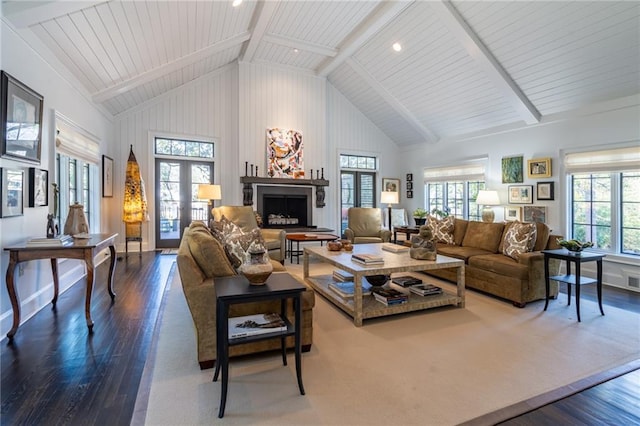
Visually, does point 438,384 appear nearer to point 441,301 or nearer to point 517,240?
point 441,301

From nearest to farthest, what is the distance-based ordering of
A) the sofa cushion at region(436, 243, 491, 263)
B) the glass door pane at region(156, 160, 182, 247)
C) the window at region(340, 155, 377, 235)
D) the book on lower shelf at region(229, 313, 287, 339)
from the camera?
the book on lower shelf at region(229, 313, 287, 339), the sofa cushion at region(436, 243, 491, 263), the glass door pane at region(156, 160, 182, 247), the window at region(340, 155, 377, 235)

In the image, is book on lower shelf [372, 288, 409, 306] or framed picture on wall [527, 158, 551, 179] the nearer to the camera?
book on lower shelf [372, 288, 409, 306]

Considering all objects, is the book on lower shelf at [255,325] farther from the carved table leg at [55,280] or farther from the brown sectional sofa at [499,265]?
the brown sectional sofa at [499,265]

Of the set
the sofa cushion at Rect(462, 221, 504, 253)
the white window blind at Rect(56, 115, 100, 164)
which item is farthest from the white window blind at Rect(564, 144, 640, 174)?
the white window blind at Rect(56, 115, 100, 164)

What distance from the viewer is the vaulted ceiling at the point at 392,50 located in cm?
370

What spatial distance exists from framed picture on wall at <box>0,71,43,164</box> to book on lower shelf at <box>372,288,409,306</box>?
11.6 ft

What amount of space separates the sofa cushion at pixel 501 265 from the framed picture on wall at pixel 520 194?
2.11 metres

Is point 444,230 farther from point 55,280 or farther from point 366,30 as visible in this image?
point 55,280

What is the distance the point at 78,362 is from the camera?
7.47ft

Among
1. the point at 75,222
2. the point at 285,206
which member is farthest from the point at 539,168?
the point at 75,222

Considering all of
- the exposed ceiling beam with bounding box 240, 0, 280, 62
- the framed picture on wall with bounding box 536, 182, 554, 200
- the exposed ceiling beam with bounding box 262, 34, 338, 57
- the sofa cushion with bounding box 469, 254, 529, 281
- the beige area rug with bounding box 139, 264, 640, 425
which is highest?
the exposed ceiling beam with bounding box 262, 34, 338, 57

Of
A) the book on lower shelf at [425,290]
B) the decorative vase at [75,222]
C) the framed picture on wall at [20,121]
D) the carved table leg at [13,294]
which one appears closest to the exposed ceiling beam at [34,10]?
the framed picture on wall at [20,121]

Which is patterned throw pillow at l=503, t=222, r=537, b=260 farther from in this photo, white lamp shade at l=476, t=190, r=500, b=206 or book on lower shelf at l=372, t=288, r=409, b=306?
white lamp shade at l=476, t=190, r=500, b=206

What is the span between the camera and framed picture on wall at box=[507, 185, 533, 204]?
5.53m
